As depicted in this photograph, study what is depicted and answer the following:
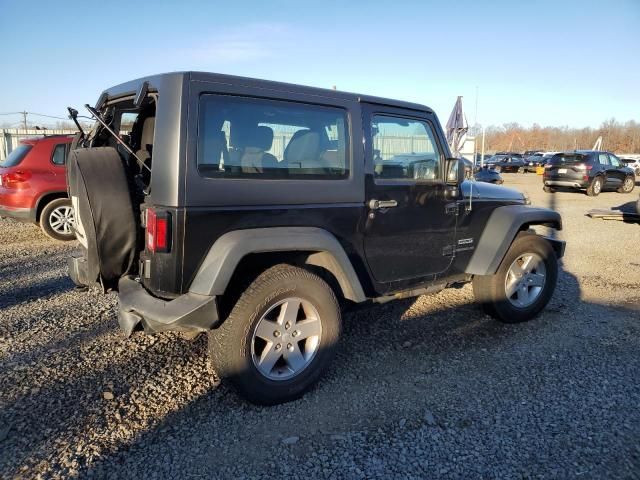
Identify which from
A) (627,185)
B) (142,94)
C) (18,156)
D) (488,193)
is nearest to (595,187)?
(627,185)

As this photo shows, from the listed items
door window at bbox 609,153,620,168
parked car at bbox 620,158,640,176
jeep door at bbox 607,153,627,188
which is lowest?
jeep door at bbox 607,153,627,188

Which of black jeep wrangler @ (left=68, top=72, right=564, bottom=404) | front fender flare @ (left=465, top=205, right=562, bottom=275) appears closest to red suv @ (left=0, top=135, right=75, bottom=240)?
black jeep wrangler @ (left=68, top=72, right=564, bottom=404)

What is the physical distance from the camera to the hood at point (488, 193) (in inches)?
164

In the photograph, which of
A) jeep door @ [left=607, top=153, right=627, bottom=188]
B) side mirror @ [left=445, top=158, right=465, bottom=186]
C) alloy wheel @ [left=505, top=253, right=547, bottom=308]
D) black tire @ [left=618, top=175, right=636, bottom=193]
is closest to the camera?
side mirror @ [left=445, top=158, right=465, bottom=186]

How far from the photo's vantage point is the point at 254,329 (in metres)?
2.95

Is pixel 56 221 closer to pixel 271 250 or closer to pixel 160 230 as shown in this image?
pixel 160 230

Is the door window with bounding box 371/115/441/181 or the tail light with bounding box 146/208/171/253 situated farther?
the door window with bounding box 371/115/441/181

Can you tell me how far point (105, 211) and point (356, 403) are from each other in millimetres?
2033

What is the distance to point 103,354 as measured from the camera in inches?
148

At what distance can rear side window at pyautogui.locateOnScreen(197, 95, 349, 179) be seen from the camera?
111 inches

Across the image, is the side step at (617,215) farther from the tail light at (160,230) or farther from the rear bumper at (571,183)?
the tail light at (160,230)

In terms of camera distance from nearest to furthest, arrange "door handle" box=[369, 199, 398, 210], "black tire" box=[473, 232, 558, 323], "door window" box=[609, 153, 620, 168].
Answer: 1. "door handle" box=[369, 199, 398, 210]
2. "black tire" box=[473, 232, 558, 323]
3. "door window" box=[609, 153, 620, 168]

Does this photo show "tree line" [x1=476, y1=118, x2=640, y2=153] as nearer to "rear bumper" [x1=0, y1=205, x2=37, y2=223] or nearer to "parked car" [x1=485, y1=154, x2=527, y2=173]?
"parked car" [x1=485, y1=154, x2=527, y2=173]

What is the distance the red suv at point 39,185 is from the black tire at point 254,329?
20.2 ft
